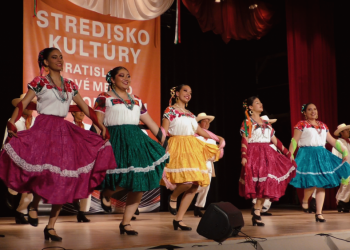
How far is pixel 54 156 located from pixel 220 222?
131 centimetres

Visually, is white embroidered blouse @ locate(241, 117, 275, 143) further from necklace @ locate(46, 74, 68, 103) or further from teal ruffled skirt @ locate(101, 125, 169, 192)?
necklace @ locate(46, 74, 68, 103)

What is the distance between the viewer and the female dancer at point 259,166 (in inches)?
187

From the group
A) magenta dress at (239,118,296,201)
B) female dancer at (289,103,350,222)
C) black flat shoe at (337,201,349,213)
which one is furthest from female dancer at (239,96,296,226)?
black flat shoe at (337,201,349,213)

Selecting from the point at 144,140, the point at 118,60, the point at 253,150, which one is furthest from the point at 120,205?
the point at 144,140

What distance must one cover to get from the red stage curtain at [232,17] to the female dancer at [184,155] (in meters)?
3.22

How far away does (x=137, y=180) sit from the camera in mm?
3527

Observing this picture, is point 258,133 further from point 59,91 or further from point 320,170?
point 59,91

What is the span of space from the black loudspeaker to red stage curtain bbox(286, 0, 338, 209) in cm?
501

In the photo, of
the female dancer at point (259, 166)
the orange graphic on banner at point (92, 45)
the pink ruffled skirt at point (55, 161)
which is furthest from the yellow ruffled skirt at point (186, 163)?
the orange graphic on banner at point (92, 45)

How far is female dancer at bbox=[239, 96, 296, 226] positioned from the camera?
4758 millimetres

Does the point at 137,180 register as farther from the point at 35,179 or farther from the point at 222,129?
the point at 222,129

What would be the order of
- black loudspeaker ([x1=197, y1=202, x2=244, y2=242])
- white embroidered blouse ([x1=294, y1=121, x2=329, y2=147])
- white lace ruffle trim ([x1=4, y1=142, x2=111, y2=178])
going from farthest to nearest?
white embroidered blouse ([x1=294, y1=121, x2=329, y2=147])
black loudspeaker ([x1=197, y1=202, x2=244, y2=242])
white lace ruffle trim ([x1=4, y1=142, x2=111, y2=178])

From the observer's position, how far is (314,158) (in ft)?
18.8

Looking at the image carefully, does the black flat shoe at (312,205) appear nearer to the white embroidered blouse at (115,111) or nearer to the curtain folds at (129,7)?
the curtain folds at (129,7)
